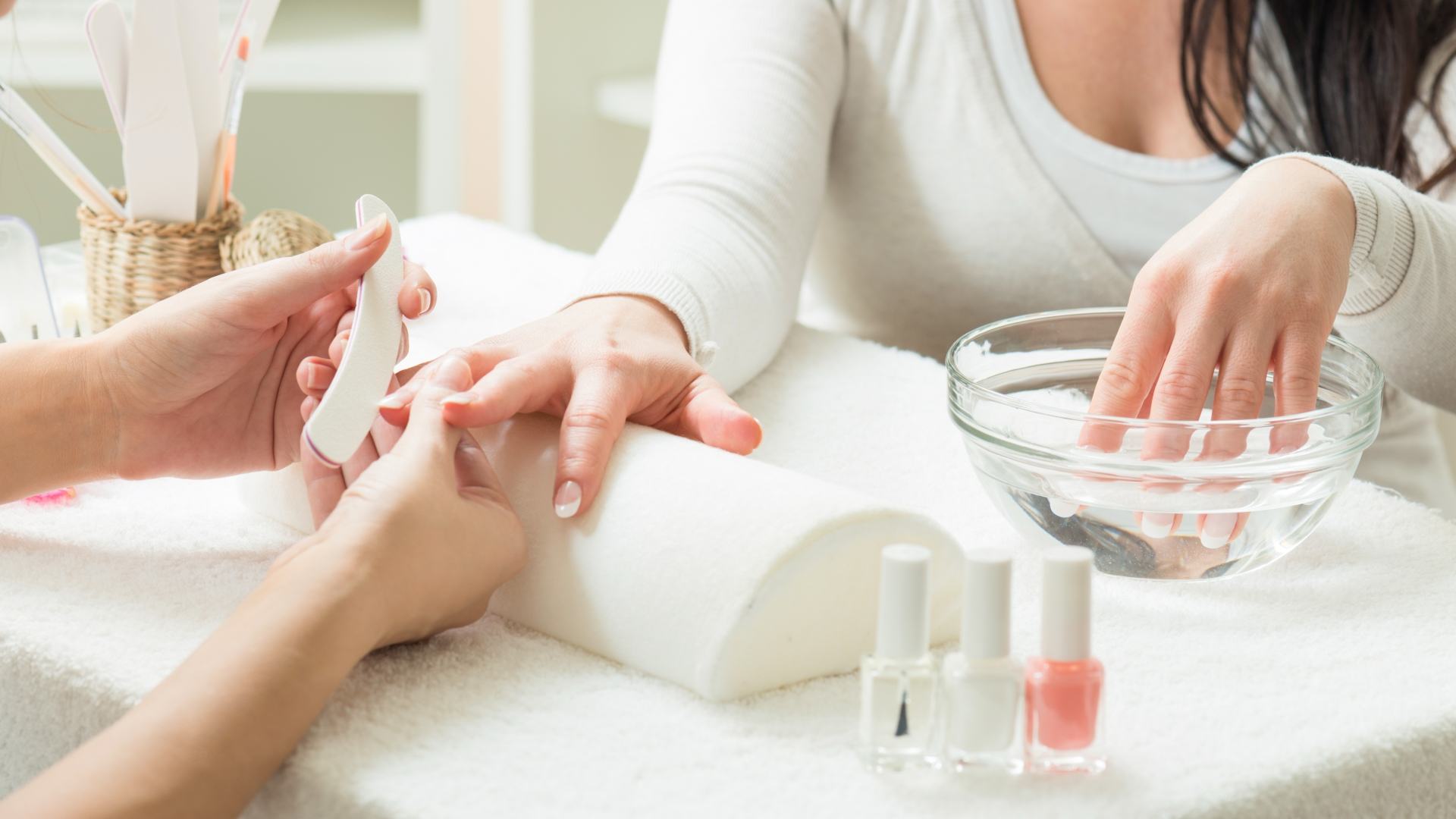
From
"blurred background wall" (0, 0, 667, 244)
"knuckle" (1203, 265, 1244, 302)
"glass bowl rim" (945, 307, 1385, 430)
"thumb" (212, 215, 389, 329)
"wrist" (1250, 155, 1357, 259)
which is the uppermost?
"wrist" (1250, 155, 1357, 259)

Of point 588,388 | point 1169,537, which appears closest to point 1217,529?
point 1169,537

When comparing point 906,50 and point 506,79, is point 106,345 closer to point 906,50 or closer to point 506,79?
point 906,50

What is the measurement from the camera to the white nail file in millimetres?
484

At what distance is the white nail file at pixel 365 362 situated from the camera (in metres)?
0.48

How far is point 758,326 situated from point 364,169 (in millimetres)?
1245

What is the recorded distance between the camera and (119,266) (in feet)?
2.59

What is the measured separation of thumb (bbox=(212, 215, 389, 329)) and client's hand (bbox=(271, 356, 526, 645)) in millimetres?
72

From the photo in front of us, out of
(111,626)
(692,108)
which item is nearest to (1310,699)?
(111,626)

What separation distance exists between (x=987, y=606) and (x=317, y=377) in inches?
12.6

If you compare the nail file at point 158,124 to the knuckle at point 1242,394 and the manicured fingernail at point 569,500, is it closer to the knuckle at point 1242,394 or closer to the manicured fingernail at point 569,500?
the manicured fingernail at point 569,500

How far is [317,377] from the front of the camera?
0.57m

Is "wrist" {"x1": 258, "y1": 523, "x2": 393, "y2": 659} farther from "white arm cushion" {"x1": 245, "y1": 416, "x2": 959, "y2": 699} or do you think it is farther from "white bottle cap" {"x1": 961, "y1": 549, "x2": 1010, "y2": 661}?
"white bottle cap" {"x1": 961, "y1": 549, "x2": 1010, "y2": 661}

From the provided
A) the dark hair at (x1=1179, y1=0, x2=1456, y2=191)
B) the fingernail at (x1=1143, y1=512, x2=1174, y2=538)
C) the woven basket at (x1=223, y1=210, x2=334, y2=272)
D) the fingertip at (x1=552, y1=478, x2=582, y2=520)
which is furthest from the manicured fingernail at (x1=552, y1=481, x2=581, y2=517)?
the dark hair at (x1=1179, y1=0, x2=1456, y2=191)

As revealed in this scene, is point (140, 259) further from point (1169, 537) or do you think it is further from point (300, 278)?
point (1169, 537)
